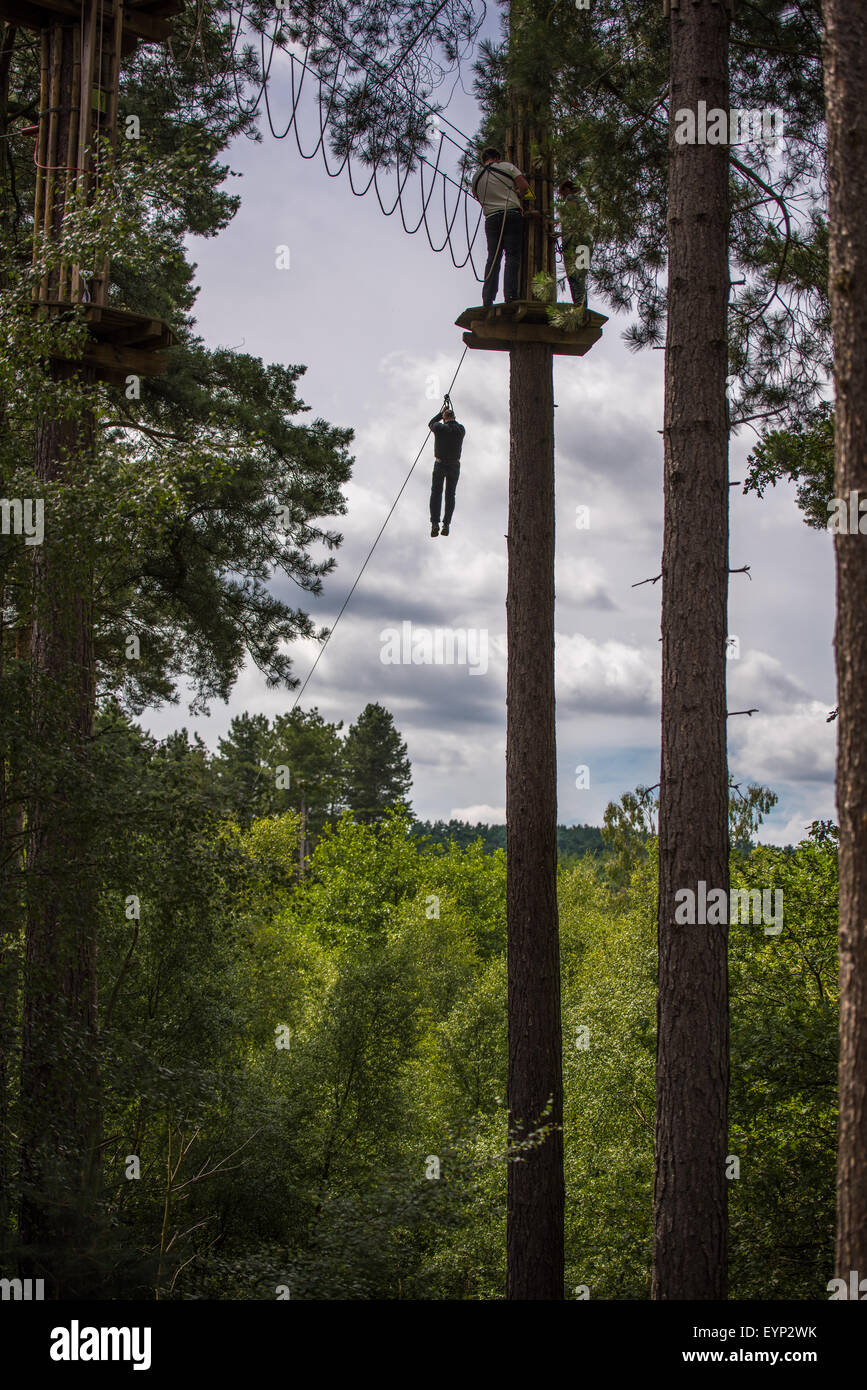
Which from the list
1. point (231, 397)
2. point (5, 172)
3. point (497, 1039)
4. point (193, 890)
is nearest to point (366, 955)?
point (497, 1039)

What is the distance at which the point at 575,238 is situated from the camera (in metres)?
8.76

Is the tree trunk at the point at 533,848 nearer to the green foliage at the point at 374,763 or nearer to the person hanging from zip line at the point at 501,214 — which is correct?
the person hanging from zip line at the point at 501,214

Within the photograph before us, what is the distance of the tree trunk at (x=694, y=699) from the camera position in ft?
18.2

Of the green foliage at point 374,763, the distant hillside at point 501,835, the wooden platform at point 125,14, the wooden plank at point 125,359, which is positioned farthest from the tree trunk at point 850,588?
the distant hillside at point 501,835

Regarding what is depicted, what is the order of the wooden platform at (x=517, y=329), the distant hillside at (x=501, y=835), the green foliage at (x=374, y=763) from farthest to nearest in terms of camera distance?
the distant hillside at (x=501, y=835) → the green foliage at (x=374, y=763) → the wooden platform at (x=517, y=329)

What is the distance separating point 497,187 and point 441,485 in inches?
94.0

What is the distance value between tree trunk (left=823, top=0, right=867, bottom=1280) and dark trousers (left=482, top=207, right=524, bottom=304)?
13.2 feet

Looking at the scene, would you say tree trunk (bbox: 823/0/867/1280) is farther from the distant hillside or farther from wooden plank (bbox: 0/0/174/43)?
the distant hillside

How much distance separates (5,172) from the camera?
11617 mm

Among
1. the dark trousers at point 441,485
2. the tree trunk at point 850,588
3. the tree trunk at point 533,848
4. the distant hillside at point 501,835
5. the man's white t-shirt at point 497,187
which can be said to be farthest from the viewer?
the distant hillside at point 501,835

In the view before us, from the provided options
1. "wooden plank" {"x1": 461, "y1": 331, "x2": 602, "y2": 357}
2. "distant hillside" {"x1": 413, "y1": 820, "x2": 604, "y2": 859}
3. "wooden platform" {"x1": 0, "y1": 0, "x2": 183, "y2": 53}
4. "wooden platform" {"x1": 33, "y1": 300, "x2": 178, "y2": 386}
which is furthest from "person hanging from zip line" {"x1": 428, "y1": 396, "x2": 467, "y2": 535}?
"distant hillside" {"x1": 413, "y1": 820, "x2": 604, "y2": 859}

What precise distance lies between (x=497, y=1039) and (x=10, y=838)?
46.2 feet

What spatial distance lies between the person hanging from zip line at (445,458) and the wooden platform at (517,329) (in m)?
0.97

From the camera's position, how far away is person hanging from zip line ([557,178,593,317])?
839cm
